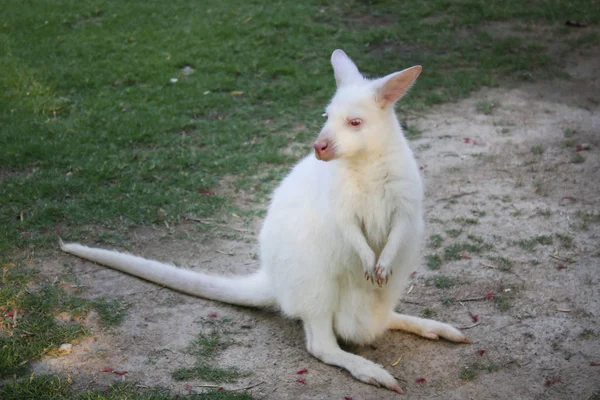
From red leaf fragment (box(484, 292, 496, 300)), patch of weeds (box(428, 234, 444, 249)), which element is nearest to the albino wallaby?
red leaf fragment (box(484, 292, 496, 300))

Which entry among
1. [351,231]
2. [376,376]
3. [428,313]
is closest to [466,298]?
[428,313]

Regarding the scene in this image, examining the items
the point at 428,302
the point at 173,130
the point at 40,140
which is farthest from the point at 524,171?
the point at 40,140

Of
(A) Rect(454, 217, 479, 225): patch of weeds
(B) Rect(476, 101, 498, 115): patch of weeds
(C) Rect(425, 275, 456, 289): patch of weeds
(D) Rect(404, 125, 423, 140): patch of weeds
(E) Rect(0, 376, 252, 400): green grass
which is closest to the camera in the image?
(E) Rect(0, 376, 252, 400): green grass

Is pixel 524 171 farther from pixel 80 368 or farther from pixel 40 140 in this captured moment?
pixel 40 140

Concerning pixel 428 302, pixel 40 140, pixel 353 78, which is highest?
pixel 353 78

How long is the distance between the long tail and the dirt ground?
A: 65 mm

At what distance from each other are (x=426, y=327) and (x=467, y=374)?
1.19ft

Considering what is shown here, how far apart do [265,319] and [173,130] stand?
102 inches

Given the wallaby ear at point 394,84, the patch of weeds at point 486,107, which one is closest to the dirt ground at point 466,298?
the patch of weeds at point 486,107

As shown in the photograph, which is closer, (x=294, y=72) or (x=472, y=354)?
(x=472, y=354)

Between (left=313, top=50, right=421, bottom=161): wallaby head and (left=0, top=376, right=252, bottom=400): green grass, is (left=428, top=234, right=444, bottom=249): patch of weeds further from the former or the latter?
(left=0, top=376, right=252, bottom=400): green grass

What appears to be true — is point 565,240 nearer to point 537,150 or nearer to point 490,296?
point 490,296

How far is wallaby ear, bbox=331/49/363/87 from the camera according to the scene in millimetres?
3303

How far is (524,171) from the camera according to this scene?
4.92m
